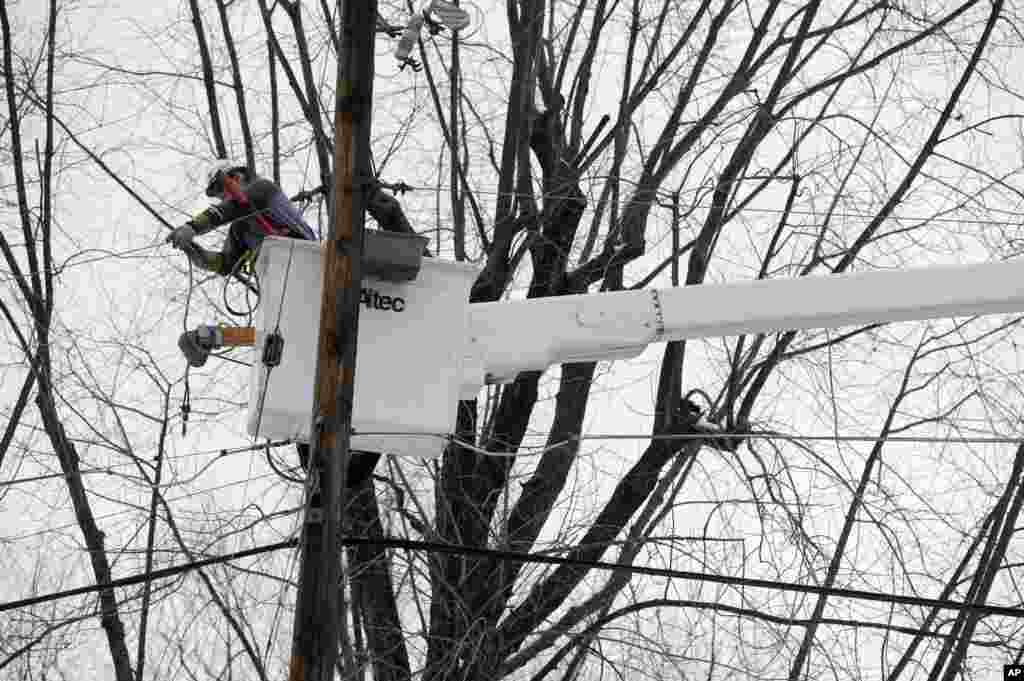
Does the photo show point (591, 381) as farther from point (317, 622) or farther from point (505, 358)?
point (317, 622)

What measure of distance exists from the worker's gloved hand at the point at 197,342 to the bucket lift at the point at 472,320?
18 centimetres

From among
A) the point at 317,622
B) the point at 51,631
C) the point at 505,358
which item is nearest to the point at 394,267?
the point at 505,358

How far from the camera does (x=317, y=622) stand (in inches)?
172

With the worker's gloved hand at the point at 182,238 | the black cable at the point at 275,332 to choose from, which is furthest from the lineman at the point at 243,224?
the black cable at the point at 275,332

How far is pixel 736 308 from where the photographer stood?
4938 millimetres

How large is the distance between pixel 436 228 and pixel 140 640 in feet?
9.40


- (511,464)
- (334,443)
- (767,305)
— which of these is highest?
(511,464)

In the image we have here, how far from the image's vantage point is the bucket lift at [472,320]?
4516mm

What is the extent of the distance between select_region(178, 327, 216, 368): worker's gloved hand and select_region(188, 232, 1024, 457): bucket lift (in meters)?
0.18

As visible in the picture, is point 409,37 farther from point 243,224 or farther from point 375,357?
point 375,357

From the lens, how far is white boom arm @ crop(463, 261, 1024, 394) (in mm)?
4898

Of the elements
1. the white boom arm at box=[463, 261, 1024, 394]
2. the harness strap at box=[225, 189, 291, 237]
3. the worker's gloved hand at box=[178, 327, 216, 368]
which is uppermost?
the harness strap at box=[225, 189, 291, 237]

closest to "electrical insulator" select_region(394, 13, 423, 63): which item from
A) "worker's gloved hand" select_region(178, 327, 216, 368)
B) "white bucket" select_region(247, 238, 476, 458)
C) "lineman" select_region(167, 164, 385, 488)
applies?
"lineman" select_region(167, 164, 385, 488)

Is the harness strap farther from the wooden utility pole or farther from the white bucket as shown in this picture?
the wooden utility pole
